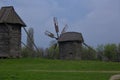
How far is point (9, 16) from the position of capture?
54.8 meters

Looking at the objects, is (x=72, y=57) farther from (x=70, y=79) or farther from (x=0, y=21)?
(x=70, y=79)

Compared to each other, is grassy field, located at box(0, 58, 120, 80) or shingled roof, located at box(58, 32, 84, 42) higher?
shingled roof, located at box(58, 32, 84, 42)

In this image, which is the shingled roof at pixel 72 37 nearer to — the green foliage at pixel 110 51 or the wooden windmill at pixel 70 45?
the wooden windmill at pixel 70 45

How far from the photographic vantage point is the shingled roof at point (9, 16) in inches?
2136

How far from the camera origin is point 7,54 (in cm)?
5338

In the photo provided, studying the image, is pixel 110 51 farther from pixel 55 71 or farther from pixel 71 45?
pixel 55 71

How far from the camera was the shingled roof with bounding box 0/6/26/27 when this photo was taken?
2136 inches

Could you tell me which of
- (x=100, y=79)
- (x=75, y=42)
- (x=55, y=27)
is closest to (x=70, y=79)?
(x=100, y=79)

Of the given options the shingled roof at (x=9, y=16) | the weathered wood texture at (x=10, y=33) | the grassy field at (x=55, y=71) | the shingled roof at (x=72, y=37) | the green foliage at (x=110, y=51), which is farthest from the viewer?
the green foliage at (x=110, y=51)

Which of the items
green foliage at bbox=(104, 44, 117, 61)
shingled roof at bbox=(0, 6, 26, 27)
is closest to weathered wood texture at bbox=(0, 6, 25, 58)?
shingled roof at bbox=(0, 6, 26, 27)

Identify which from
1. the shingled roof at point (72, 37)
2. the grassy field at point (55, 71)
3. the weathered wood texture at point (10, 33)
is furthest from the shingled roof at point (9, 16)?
the shingled roof at point (72, 37)

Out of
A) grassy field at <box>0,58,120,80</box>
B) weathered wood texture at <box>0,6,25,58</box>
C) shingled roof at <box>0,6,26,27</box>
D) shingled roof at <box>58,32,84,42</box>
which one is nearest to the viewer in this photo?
grassy field at <box>0,58,120,80</box>

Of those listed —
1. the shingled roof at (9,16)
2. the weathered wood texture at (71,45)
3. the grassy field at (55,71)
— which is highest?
the shingled roof at (9,16)

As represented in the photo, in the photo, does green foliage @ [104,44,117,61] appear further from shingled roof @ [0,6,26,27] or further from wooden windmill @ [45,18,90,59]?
shingled roof @ [0,6,26,27]
